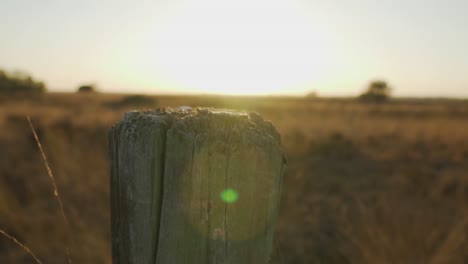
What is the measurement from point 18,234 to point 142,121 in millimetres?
3940

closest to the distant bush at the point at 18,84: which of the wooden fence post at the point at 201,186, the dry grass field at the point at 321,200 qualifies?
the dry grass field at the point at 321,200

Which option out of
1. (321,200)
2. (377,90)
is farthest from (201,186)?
(377,90)

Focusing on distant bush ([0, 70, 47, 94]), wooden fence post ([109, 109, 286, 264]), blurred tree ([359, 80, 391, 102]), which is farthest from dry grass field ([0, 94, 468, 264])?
blurred tree ([359, 80, 391, 102])

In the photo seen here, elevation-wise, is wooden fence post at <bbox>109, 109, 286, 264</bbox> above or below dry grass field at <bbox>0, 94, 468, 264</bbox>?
above

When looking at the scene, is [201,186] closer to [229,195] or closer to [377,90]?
[229,195]

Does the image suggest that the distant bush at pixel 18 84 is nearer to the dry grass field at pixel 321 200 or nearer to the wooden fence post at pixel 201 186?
the dry grass field at pixel 321 200

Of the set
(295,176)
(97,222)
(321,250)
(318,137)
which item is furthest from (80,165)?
(318,137)

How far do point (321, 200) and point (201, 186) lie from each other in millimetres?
4733

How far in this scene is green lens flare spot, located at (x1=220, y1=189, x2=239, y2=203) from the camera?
95cm

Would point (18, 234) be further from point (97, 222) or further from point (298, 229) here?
point (298, 229)

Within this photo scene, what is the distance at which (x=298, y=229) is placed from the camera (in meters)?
4.45

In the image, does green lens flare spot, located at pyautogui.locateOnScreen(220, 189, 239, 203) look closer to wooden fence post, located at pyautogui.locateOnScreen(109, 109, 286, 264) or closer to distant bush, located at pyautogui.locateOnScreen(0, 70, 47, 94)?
wooden fence post, located at pyautogui.locateOnScreen(109, 109, 286, 264)

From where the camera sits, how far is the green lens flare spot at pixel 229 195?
3.13 ft

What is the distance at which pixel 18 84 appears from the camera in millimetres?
34750
